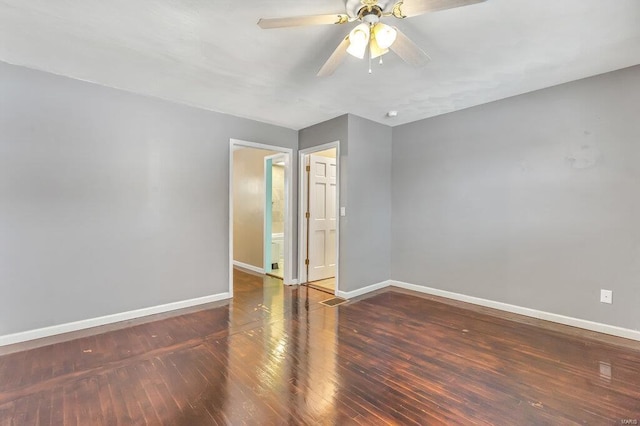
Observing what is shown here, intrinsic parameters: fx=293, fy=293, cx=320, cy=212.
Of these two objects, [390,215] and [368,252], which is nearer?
[368,252]

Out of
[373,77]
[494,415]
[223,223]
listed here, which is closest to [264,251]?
[223,223]

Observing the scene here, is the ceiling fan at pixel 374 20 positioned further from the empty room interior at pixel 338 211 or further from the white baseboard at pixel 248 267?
the white baseboard at pixel 248 267

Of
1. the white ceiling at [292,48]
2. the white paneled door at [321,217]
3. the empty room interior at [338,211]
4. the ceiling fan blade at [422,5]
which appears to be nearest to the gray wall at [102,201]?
the empty room interior at [338,211]

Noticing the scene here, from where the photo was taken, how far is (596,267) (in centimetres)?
292

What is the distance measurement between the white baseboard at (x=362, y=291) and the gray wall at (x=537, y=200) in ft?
1.28

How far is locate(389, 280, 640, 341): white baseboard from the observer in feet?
9.14

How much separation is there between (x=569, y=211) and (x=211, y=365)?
3.75 meters

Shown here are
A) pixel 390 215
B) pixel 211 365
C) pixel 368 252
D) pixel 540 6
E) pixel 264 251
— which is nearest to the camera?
pixel 540 6

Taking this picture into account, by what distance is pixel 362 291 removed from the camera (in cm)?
425

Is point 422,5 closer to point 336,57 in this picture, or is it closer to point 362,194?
point 336,57

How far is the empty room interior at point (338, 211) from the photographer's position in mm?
1915

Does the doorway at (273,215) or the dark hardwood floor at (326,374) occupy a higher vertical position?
the doorway at (273,215)

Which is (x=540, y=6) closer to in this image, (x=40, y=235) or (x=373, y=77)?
(x=373, y=77)

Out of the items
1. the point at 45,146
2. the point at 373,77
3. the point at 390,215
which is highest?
the point at 373,77
